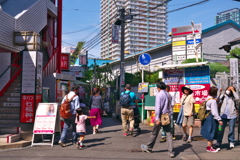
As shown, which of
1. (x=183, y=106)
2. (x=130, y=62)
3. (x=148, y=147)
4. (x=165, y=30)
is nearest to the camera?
(x=148, y=147)

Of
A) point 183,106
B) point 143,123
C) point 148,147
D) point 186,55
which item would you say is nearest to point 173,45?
point 186,55

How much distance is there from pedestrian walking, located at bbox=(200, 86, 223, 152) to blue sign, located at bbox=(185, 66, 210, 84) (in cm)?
429

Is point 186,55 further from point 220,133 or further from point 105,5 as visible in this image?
point 105,5

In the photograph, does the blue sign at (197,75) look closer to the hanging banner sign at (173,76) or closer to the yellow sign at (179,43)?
the hanging banner sign at (173,76)

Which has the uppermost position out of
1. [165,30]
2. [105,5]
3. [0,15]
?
[105,5]

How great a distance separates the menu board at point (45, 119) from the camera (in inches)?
319

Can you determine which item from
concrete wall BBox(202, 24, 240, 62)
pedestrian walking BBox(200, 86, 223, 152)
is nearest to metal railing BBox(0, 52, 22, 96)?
pedestrian walking BBox(200, 86, 223, 152)

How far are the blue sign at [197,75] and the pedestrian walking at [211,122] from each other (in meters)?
4.29

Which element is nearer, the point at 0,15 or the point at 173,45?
the point at 0,15

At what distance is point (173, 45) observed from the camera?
89.0 feet

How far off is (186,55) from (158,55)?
4.16 meters

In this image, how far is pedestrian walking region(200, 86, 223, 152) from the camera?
7004 mm

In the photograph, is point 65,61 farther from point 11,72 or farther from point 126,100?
point 126,100

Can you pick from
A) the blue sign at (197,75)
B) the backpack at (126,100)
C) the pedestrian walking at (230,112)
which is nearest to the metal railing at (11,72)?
the backpack at (126,100)
